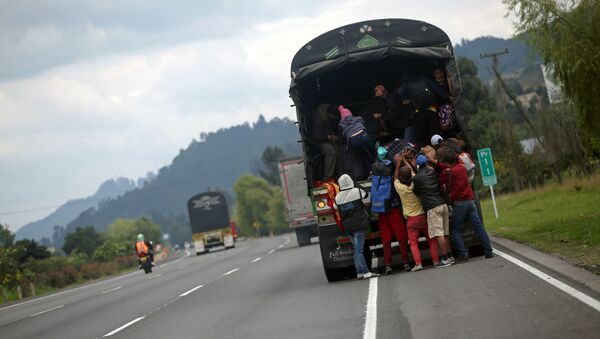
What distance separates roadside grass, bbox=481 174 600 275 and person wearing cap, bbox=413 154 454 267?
1857 millimetres

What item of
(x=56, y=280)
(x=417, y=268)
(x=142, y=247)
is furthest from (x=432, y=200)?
(x=56, y=280)

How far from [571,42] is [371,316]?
31.1 ft

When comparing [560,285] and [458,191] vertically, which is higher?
[458,191]

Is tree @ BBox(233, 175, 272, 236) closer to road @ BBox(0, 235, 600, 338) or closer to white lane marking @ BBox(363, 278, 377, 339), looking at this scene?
road @ BBox(0, 235, 600, 338)

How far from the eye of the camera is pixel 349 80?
59.2 feet

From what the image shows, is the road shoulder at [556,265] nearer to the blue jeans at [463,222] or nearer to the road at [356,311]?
the road at [356,311]

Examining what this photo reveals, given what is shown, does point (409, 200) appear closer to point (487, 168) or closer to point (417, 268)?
point (417, 268)

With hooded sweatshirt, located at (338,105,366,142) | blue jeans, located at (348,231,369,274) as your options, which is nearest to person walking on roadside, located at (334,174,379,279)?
blue jeans, located at (348,231,369,274)

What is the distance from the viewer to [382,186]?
15.6 meters

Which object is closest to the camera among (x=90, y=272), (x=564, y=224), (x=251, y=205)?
(x=564, y=224)

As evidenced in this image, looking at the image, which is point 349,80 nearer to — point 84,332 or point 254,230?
point 84,332

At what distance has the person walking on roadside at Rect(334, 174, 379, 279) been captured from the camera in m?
15.6

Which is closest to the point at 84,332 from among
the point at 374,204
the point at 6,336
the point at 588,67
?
the point at 6,336

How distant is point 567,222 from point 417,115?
23.1ft
